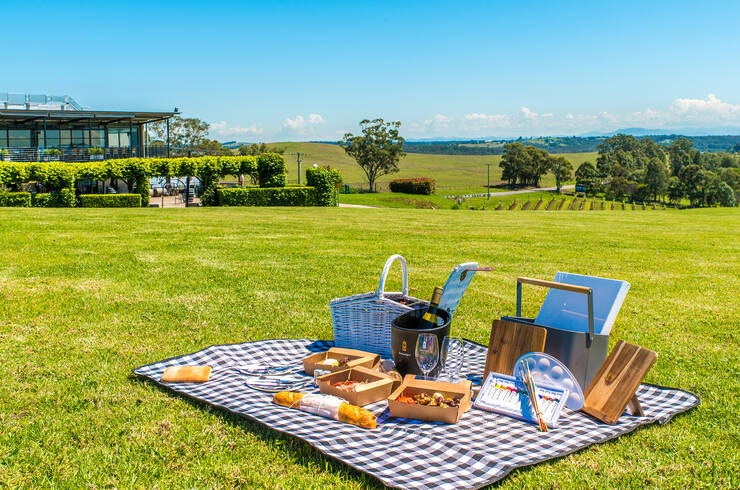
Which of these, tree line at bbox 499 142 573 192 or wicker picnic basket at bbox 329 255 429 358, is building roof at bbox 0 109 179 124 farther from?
tree line at bbox 499 142 573 192

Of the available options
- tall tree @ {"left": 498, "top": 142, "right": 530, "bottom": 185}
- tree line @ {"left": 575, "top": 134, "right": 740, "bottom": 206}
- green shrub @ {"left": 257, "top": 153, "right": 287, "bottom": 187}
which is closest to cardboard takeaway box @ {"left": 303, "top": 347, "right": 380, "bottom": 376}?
green shrub @ {"left": 257, "top": 153, "right": 287, "bottom": 187}

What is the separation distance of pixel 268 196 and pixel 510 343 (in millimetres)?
31036

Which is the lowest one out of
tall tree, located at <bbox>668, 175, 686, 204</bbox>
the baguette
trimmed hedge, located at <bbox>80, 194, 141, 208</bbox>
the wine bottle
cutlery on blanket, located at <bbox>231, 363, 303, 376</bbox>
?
cutlery on blanket, located at <bbox>231, 363, 303, 376</bbox>

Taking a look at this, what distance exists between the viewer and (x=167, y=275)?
815 centimetres

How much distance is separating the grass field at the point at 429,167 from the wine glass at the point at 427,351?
8682 cm

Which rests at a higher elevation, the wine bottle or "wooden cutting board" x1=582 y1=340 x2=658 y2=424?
the wine bottle

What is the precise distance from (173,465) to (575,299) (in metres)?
2.86

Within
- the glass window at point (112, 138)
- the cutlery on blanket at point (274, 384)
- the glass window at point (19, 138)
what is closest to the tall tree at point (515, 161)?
the glass window at point (112, 138)

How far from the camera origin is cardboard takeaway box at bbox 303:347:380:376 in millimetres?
4105

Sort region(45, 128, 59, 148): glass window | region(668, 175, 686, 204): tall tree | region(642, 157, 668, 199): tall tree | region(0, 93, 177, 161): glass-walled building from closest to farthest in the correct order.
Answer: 1. region(0, 93, 177, 161): glass-walled building
2. region(45, 128, 59, 148): glass window
3. region(642, 157, 668, 199): tall tree
4. region(668, 175, 686, 204): tall tree

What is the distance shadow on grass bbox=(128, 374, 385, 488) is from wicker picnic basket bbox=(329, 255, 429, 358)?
1.42 m

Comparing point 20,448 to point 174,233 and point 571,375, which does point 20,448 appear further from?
point 174,233

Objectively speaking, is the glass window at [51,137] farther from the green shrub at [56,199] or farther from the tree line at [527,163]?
the tree line at [527,163]

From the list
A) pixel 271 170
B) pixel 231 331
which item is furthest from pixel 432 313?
pixel 271 170
